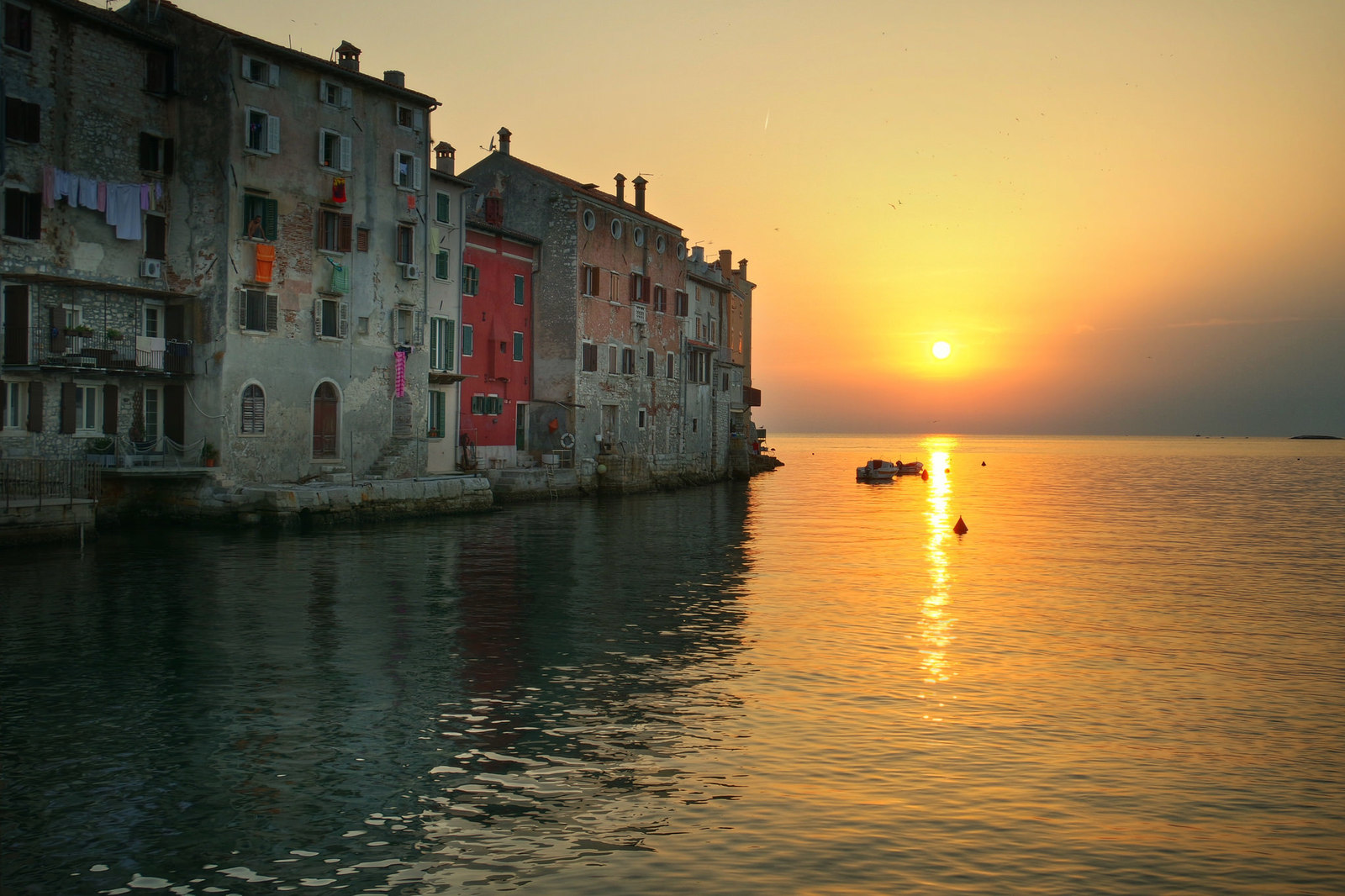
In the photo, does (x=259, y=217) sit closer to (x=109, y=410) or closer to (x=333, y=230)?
(x=333, y=230)

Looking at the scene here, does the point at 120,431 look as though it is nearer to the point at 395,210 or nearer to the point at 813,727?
the point at 395,210

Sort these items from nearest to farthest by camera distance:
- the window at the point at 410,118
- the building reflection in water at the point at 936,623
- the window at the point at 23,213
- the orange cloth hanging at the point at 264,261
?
the building reflection in water at the point at 936,623 → the window at the point at 23,213 → the orange cloth hanging at the point at 264,261 → the window at the point at 410,118

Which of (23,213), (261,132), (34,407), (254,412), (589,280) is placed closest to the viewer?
(23,213)

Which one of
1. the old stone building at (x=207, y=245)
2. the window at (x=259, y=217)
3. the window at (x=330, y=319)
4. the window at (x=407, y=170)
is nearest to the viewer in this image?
the old stone building at (x=207, y=245)

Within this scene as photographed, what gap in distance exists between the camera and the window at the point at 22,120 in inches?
1131

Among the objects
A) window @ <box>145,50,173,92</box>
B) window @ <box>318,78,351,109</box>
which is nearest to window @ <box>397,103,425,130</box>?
window @ <box>318,78,351,109</box>

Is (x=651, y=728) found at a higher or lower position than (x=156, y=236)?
lower

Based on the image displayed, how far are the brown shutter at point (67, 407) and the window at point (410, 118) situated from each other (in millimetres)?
15540

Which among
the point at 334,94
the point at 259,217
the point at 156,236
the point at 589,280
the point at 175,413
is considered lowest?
the point at 175,413

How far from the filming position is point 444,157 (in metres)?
47.9

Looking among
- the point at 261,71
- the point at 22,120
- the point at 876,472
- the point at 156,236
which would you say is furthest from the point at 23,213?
the point at 876,472

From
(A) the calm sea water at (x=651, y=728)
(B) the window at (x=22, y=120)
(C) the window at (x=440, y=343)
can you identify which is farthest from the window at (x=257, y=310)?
(A) the calm sea water at (x=651, y=728)

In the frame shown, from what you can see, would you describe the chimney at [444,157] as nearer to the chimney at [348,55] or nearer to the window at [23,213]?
the chimney at [348,55]

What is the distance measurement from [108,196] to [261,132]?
5.41 meters
